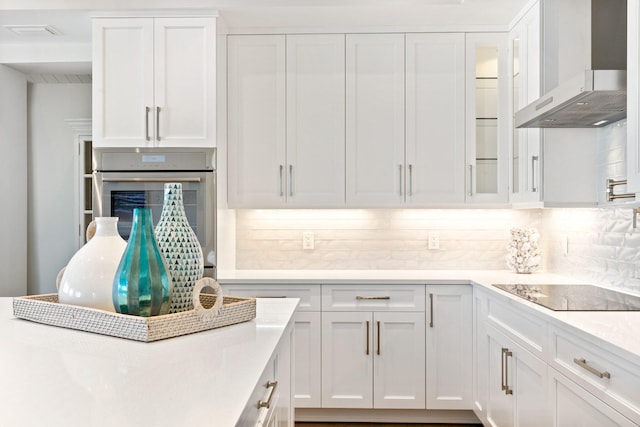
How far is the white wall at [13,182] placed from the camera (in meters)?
3.67

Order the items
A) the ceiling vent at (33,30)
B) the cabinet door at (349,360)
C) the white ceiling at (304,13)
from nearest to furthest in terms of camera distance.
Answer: the white ceiling at (304,13) → the cabinet door at (349,360) → the ceiling vent at (33,30)

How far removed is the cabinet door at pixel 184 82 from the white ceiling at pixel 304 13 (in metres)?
0.13

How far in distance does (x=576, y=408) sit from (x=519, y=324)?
574 millimetres

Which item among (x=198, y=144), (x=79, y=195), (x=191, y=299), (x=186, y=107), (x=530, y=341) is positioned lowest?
(x=530, y=341)

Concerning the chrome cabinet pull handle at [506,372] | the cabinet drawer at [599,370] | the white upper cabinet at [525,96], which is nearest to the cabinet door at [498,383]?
the chrome cabinet pull handle at [506,372]

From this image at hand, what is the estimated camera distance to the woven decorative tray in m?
1.14

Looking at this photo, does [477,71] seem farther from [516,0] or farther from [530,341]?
[530,341]

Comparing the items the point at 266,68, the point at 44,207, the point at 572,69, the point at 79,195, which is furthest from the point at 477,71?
the point at 44,207

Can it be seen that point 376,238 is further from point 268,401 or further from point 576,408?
point 268,401

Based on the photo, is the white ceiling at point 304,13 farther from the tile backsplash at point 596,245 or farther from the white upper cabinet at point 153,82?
the tile backsplash at point 596,245

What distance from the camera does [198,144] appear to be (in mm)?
2982

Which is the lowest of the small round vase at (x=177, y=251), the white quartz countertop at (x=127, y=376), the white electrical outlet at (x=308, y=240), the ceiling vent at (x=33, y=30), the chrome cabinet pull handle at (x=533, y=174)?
the white quartz countertop at (x=127, y=376)

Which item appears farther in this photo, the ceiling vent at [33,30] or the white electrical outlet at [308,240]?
the white electrical outlet at [308,240]

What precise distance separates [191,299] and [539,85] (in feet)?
7.34
